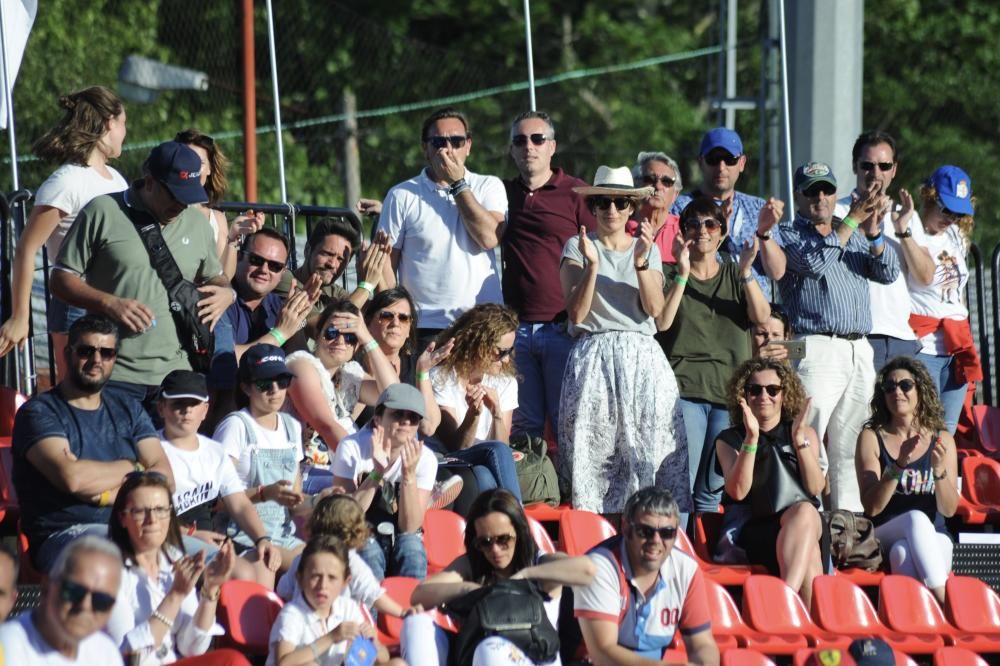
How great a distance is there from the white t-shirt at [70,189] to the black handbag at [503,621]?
2.18 meters

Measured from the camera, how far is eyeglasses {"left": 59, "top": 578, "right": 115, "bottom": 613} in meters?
4.42

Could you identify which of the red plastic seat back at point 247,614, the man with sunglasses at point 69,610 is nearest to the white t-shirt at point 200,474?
the red plastic seat back at point 247,614

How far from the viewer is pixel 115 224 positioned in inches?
258

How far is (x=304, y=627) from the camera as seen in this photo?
18.8ft

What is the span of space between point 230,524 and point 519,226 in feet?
6.74

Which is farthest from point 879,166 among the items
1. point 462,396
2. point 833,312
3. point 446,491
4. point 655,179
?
point 446,491

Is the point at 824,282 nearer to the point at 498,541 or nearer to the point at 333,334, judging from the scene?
the point at 333,334

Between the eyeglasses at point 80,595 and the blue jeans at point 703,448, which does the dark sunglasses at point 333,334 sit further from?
the eyeglasses at point 80,595

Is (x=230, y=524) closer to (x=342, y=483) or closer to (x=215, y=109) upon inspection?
(x=342, y=483)

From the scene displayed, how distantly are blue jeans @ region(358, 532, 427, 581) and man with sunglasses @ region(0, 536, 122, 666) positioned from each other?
1.96m

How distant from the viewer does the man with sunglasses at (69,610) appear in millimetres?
4430

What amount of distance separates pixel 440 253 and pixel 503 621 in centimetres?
223

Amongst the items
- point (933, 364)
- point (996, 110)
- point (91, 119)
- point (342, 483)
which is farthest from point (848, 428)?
point (996, 110)

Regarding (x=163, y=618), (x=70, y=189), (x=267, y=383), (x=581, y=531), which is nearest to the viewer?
(x=163, y=618)
